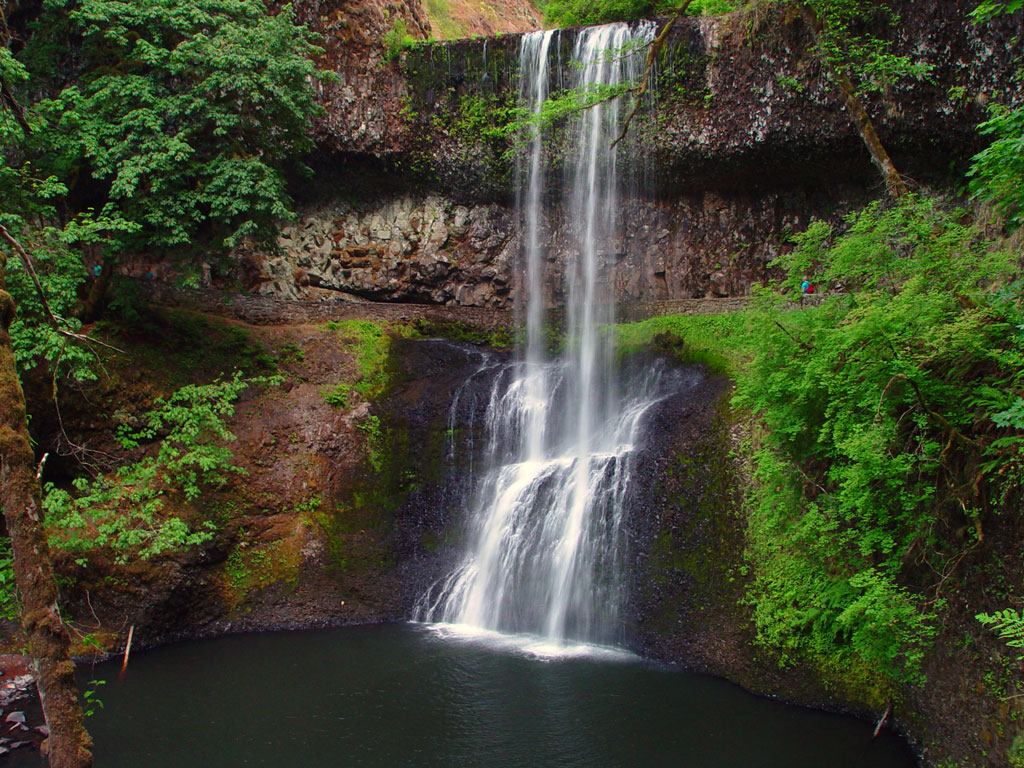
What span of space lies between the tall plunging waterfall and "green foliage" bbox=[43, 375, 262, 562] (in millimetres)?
4442

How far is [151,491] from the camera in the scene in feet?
30.6

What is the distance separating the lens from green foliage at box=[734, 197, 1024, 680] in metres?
6.56

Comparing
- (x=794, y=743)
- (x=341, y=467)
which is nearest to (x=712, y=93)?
(x=341, y=467)

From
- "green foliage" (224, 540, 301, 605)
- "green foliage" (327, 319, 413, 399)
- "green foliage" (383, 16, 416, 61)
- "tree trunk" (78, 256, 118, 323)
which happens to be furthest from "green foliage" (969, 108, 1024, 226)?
"green foliage" (383, 16, 416, 61)

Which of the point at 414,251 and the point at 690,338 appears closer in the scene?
the point at 690,338

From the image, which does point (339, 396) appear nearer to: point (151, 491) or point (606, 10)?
point (151, 491)

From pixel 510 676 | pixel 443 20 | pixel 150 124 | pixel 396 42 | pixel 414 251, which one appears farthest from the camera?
pixel 443 20

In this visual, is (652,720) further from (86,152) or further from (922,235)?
(86,152)

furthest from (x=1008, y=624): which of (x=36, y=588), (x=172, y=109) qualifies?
(x=172, y=109)

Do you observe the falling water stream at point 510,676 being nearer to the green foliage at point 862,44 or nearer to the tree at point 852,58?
the tree at point 852,58

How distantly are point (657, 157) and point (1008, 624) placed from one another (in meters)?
15.6

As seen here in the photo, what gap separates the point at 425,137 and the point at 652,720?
16.3 m

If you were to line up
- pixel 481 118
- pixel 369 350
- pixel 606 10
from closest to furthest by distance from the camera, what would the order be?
pixel 369 350 → pixel 481 118 → pixel 606 10

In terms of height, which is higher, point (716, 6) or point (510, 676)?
point (716, 6)
